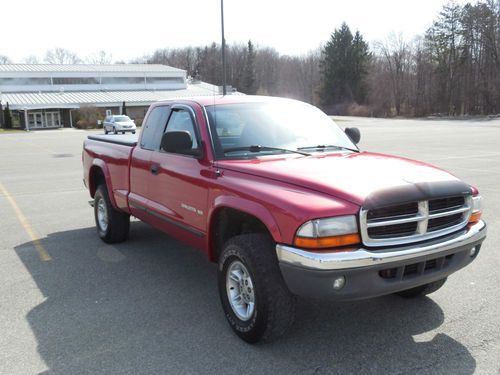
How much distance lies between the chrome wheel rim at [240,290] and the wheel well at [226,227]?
397mm

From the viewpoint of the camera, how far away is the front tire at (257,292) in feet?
11.1

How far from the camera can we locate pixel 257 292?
341 centimetres

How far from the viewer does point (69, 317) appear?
4137 mm

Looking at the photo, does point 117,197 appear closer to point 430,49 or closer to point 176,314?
point 176,314

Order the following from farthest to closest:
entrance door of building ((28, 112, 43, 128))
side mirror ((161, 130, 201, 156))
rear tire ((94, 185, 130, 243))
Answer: entrance door of building ((28, 112, 43, 128)) < rear tire ((94, 185, 130, 243)) < side mirror ((161, 130, 201, 156))

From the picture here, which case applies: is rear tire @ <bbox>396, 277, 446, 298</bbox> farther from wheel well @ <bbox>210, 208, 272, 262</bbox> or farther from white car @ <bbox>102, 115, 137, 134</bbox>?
white car @ <bbox>102, 115, 137, 134</bbox>

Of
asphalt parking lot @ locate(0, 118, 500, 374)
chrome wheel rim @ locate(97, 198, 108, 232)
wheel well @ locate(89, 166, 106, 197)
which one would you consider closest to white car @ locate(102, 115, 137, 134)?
wheel well @ locate(89, 166, 106, 197)

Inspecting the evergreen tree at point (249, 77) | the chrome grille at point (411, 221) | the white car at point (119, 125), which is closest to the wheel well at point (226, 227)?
the chrome grille at point (411, 221)

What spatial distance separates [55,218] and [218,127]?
15.9 feet

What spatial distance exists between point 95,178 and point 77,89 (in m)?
66.0

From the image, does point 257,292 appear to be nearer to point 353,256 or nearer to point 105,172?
point 353,256

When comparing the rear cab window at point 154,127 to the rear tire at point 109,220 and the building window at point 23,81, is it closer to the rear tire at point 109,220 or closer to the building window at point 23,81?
the rear tire at point 109,220

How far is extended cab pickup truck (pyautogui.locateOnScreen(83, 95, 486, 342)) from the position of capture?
313 cm

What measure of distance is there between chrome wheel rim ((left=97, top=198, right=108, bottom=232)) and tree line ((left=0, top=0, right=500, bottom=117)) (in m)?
71.5
